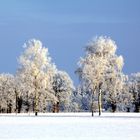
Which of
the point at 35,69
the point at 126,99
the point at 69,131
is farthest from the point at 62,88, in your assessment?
the point at 69,131

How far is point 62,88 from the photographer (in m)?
109

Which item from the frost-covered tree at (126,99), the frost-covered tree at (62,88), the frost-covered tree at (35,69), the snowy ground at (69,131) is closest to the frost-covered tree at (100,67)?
the frost-covered tree at (35,69)

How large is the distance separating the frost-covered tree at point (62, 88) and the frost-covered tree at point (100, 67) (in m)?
31.5

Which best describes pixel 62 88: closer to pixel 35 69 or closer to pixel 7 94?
pixel 7 94

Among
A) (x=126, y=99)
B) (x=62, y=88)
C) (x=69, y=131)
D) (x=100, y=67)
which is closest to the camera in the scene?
(x=69, y=131)

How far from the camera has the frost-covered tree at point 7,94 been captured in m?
109

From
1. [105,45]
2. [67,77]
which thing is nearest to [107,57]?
[105,45]

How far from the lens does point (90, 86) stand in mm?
74250

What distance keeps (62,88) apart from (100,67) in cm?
3518

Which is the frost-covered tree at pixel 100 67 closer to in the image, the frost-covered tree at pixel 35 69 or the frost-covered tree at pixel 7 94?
the frost-covered tree at pixel 35 69

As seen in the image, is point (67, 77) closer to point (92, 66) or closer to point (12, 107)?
point (12, 107)

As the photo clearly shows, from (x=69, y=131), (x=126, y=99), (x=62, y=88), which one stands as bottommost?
(x=69, y=131)

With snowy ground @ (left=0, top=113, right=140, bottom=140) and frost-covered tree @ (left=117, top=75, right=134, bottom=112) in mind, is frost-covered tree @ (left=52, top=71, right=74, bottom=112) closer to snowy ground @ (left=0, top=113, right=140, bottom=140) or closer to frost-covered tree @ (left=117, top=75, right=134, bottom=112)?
frost-covered tree @ (left=117, top=75, right=134, bottom=112)

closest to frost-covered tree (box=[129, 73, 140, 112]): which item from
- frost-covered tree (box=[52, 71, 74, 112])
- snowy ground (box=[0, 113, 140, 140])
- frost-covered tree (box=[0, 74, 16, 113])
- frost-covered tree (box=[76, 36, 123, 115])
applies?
frost-covered tree (box=[52, 71, 74, 112])
